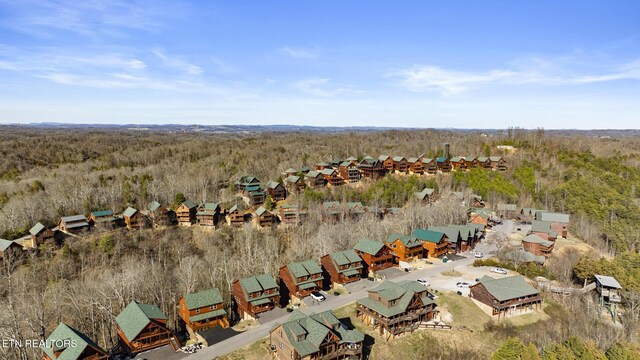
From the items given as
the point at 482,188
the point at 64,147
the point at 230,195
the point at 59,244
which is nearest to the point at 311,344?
the point at 59,244

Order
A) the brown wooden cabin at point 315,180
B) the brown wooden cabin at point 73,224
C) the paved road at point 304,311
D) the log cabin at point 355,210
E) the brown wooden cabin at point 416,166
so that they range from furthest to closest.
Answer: the brown wooden cabin at point 416,166 → the brown wooden cabin at point 315,180 → the log cabin at point 355,210 → the brown wooden cabin at point 73,224 → the paved road at point 304,311

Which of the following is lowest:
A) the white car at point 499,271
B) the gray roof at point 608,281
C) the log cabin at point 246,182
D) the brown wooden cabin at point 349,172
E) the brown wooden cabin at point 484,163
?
the white car at point 499,271

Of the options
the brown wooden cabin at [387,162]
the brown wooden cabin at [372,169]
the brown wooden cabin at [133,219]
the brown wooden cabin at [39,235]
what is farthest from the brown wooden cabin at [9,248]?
the brown wooden cabin at [387,162]

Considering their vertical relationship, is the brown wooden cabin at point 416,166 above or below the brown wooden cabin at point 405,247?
above

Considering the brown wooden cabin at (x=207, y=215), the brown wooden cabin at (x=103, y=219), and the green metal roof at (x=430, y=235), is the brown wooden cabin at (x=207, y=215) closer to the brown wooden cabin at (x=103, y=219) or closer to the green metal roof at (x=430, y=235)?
the brown wooden cabin at (x=103, y=219)

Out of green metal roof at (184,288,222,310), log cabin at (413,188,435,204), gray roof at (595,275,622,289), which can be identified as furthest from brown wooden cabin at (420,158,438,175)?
green metal roof at (184,288,222,310)

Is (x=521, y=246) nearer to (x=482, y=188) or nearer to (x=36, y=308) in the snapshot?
(x=482, y=188)

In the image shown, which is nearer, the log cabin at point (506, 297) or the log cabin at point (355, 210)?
the log cabin at point (506, 297)
